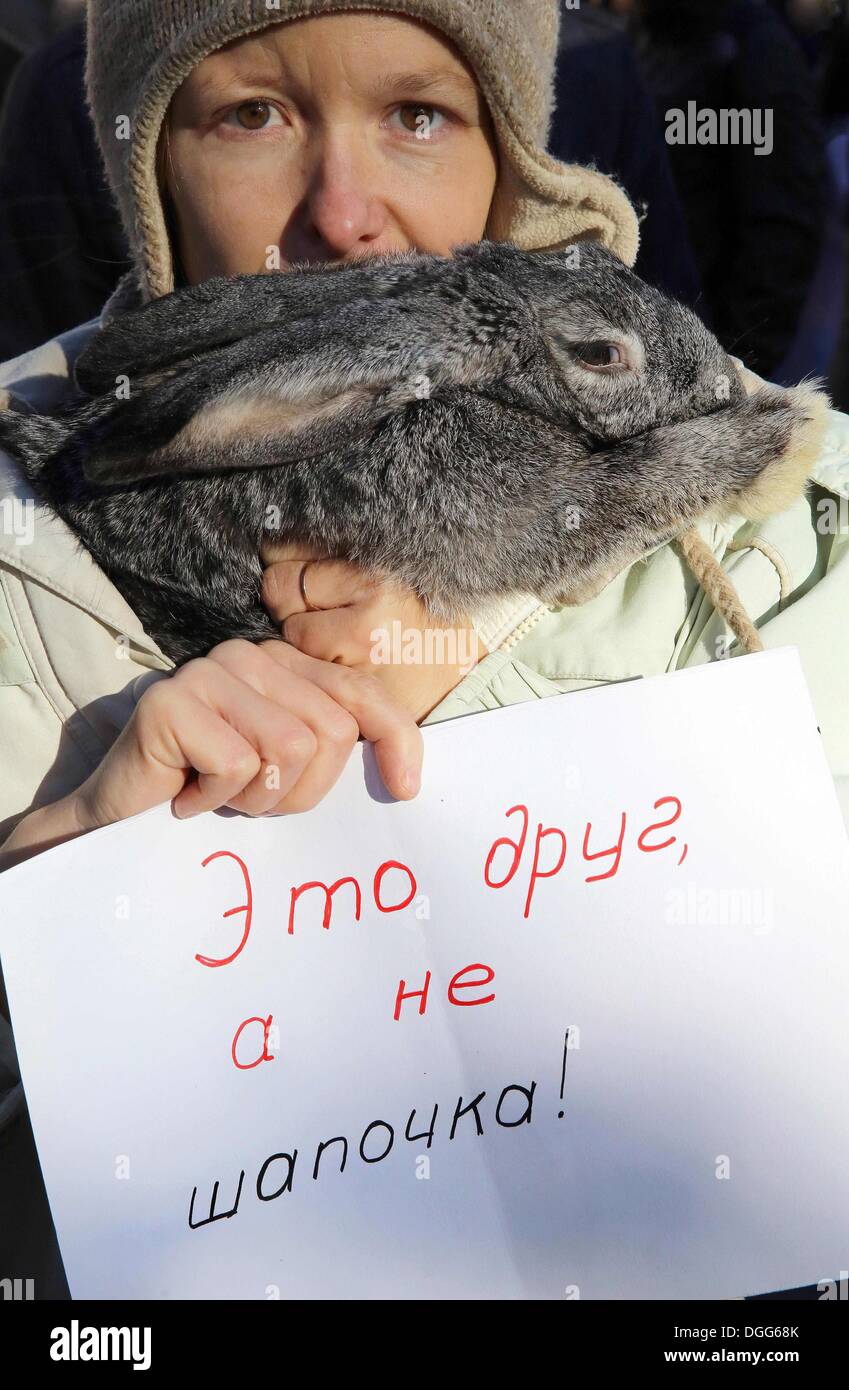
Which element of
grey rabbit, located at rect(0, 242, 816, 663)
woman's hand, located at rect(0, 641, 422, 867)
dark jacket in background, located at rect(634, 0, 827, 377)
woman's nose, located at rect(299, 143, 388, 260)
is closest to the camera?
woman's hand, located at rect(0, 641, 422, 867)

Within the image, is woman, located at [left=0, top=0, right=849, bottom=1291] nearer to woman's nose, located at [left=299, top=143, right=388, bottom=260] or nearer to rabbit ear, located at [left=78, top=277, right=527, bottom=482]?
woman's nose, located at [left=299, top=143, right=388, bottom=260]

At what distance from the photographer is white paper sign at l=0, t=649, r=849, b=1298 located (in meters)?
1.32

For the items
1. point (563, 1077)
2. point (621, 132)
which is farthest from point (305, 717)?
point (621, 132)

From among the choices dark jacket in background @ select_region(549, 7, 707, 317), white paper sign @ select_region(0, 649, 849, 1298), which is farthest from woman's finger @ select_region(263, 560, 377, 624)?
dark jacket in background @ select_region(549, 7, 707, 317)

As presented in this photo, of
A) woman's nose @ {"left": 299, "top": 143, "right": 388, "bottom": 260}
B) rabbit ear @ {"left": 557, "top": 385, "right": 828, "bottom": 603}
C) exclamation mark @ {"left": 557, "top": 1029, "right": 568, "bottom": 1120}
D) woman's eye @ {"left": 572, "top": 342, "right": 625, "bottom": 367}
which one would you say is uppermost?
woman's nose @ {"left": 299, "top": 143, "right": 388, "bottom": 260}

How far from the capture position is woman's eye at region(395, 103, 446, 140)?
164 cm

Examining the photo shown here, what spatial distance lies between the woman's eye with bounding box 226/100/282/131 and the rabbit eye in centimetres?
51

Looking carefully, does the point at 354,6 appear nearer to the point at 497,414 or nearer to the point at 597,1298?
the point at 497,414

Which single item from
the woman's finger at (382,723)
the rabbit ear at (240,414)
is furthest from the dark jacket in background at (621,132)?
the woman's finger at (382,723)

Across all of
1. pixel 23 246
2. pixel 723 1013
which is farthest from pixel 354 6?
pixel 23 246

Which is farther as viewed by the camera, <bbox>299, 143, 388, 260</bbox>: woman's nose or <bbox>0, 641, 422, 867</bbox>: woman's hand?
<bbox>299, 143, 388, 260</bbox>: woman's nose

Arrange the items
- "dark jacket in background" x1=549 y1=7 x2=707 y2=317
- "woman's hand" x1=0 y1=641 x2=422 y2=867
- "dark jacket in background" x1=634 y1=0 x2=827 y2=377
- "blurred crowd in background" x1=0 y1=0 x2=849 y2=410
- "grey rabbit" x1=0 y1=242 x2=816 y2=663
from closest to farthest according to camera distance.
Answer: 1. "woman's hand" x1=0 y1=641 x2=422 y2=867
2. "grey rabbit" x1=0 y1=242 x2=816 y2=663
3. "dark jacket in background" x1=549 y1=7 x2=707 y2=317
4. "blurred crowd in background" x1=0 y1=0 x2=849 y2=410
5. "dark jacket in background" x1=634 y1=0 x2=827 y2=377

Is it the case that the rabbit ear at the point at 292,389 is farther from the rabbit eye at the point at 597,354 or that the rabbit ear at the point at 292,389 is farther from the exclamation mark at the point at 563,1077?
the exclamation mark at the point at 563,1077

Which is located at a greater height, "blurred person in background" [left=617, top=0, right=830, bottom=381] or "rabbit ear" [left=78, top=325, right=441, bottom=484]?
"blurred person in background" [left=617, top=0, right=830, bottom=381]
